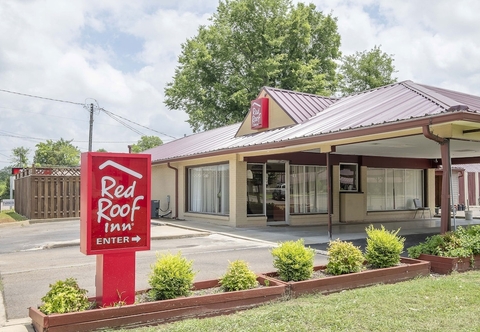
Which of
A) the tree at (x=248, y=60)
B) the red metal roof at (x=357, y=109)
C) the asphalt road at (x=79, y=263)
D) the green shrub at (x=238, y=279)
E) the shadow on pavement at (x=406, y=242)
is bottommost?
the asphalt road at (x=79, y=263)

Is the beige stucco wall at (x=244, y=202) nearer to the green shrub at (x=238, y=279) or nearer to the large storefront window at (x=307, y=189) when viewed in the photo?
the large storefront window at (x=307, y=189)

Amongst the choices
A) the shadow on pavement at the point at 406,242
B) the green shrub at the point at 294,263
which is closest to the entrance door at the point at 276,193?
the shadow on pavement at the point at 406,242

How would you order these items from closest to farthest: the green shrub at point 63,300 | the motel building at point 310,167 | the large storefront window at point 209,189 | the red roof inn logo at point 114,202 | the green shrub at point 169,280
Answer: the green shrub at point 63,300 < the red roof inn logo at point 114,202 < the green shrub at point 169,280 < the motel building at point 310,167 < the large storefront window at point 209,189

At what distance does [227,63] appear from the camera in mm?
36719

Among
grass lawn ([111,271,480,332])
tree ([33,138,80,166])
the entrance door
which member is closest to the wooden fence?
the entrance door

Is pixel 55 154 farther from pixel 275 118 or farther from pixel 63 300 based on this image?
pixel 63 300

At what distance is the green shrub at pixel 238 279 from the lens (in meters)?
5.73

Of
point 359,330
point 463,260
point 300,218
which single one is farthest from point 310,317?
point 300,218

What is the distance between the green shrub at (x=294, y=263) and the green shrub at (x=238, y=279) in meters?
0.58

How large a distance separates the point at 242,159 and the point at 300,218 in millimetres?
3268

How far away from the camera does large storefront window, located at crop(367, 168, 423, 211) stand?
18609mm

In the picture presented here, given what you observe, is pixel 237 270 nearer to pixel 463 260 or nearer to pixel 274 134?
pixel 463 260

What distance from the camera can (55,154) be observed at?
5956cm

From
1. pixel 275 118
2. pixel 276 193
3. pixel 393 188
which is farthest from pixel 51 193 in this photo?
pixel 393 188
